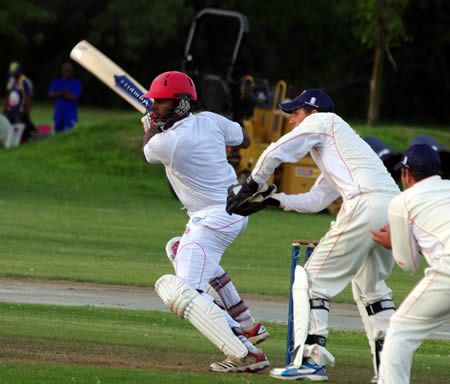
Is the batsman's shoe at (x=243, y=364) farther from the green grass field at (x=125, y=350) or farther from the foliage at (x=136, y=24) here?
the foliage at (x=136, y=24)

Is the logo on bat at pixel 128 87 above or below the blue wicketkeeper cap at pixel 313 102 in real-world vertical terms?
below

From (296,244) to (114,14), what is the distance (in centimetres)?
5467

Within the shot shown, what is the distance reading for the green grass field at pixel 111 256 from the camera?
7422 millimetres

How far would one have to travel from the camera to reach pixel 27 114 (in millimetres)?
29031

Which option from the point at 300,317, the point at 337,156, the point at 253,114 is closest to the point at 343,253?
the point at 300,317

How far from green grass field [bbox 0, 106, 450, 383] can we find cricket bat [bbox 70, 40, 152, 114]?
2172 millimetres

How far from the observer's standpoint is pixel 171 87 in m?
7.49

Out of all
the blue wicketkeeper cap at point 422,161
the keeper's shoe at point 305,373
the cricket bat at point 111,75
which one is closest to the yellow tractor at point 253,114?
the cricket bat at point 111,75

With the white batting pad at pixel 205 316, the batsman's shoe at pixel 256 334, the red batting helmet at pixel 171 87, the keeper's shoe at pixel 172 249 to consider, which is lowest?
the batsman's shoe at pixel 256 334

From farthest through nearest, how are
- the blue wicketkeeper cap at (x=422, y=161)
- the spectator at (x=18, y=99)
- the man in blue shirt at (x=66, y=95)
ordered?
the spectator at (x=18, y=99) → the man in blue shirt at (x=66, y=95) → the blue wicketkeeper cap at (x=422, y=161)

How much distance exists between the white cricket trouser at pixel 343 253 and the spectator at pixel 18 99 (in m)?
22.3

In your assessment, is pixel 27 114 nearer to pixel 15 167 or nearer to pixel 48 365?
pixel 15 167

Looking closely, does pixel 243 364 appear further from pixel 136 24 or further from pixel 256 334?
pixel 136 24

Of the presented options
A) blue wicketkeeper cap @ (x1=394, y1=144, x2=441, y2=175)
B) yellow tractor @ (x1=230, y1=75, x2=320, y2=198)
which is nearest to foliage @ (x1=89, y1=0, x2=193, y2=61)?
yellow tractor @ (x1=230, y1=75, x2=320, y2=198)
